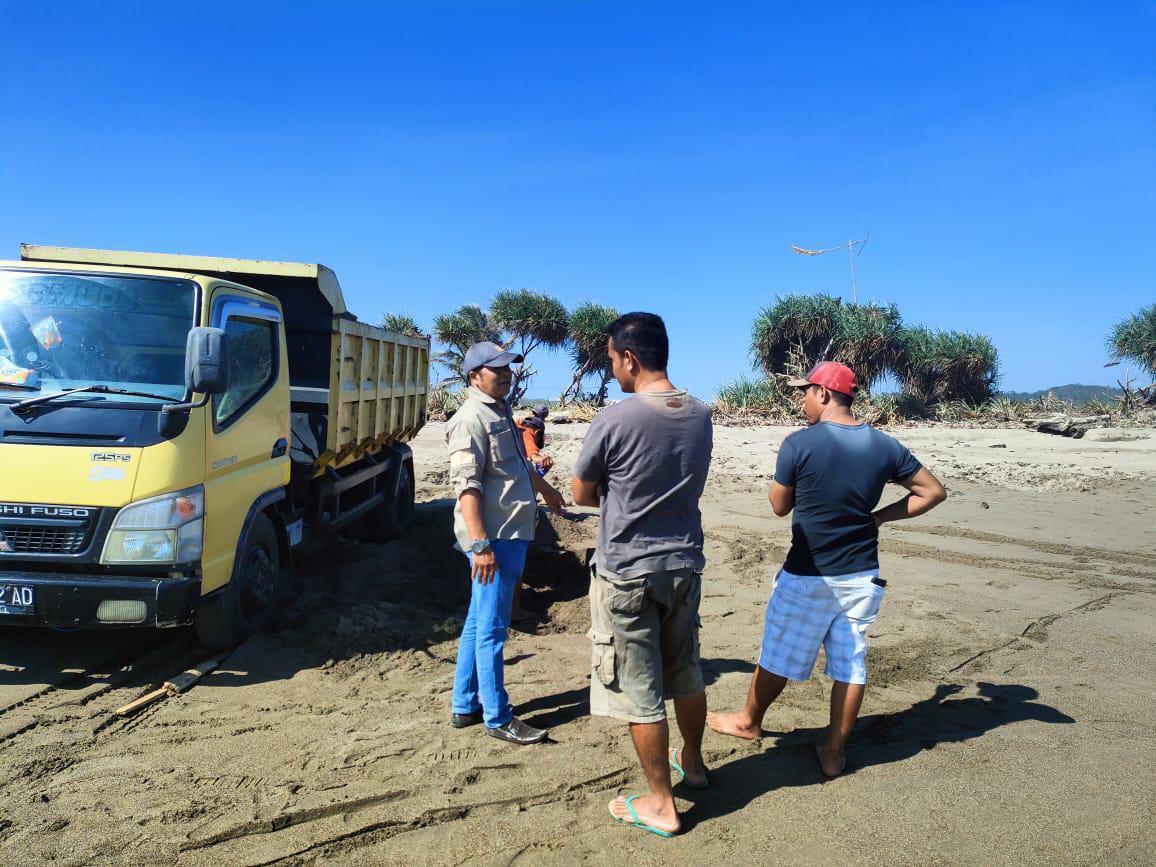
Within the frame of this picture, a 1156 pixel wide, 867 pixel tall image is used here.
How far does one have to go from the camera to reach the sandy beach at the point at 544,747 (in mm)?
3217

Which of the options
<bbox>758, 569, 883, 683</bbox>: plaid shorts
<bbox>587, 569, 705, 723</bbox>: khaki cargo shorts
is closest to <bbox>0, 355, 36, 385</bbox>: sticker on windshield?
<bbox>587, 569, 705, 723</bbox>: khaki cargo shorts

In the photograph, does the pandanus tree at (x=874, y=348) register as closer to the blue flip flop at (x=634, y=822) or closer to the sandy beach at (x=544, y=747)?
the sandy beach at (x=544, y=747)

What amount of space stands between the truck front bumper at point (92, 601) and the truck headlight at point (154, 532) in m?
0.13

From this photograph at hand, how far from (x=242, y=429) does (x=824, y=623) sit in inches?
144

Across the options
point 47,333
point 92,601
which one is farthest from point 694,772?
point 47,333

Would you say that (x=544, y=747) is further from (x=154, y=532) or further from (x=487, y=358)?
(x=154, y=532)

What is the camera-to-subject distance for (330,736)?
4.18m

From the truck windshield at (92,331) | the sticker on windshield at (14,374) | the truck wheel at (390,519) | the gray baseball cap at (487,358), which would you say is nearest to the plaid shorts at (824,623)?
the gray baseball cap at (487,358)

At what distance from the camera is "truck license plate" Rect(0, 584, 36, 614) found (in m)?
4.46

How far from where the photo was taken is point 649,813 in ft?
10.8

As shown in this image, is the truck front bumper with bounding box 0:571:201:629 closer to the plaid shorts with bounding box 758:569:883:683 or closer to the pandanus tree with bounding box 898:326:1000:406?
the plaid shorts with bounding box 758:569:883:683

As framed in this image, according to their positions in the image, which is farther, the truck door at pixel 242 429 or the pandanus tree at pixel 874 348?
the pandanus tree at pixel 874 348

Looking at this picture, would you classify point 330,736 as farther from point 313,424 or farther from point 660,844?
point 313,424

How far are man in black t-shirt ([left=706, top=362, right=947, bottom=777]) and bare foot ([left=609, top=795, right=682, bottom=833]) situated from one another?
942 mm
